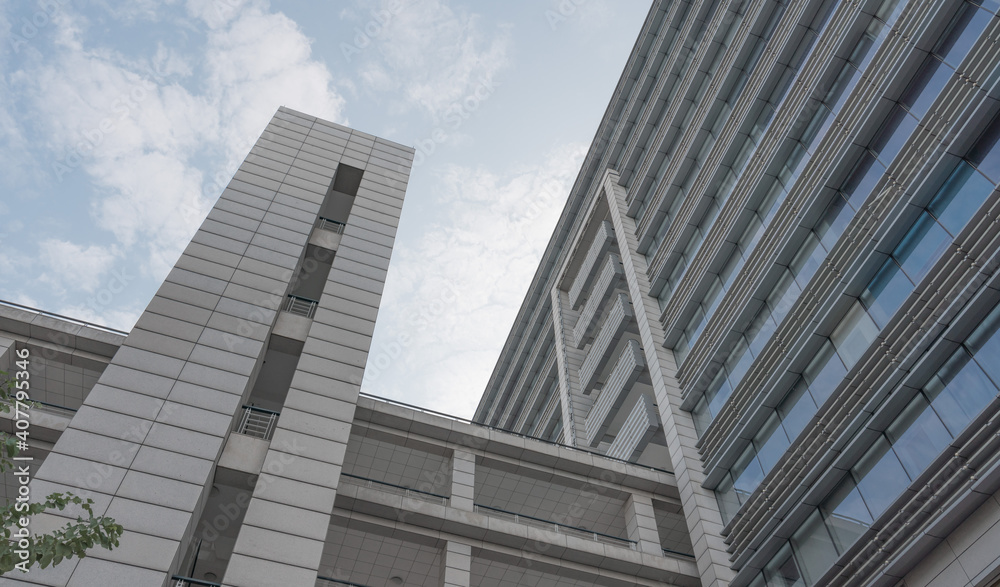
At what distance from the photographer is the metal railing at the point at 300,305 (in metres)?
24.3

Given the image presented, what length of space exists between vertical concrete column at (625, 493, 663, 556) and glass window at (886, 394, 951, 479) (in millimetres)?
9628

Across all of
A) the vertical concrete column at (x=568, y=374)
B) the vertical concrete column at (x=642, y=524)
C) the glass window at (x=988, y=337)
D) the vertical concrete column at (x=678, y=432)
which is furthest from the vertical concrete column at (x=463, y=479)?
the glass window at (x=988, y=337)

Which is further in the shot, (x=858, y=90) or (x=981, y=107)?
(x=858, y=90)

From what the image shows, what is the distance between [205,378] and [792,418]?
16.5m

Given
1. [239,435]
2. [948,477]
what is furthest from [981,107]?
[239,435]

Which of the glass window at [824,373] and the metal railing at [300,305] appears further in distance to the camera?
the metal railing at [300,305]

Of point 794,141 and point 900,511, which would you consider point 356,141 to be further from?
point 900,511

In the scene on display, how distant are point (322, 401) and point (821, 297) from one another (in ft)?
47.1

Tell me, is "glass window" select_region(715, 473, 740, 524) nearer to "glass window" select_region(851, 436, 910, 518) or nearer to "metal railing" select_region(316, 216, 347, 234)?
"glass window" select_region(851, 436, 910, 518)

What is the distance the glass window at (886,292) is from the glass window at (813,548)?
17.6ft

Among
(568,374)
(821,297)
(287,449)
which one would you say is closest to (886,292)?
(821,297)

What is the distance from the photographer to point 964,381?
15047 millimetres

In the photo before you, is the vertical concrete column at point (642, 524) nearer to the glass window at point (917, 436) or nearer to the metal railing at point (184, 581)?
the glass window at point (917, 436)

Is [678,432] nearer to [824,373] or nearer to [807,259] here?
[824,373]
